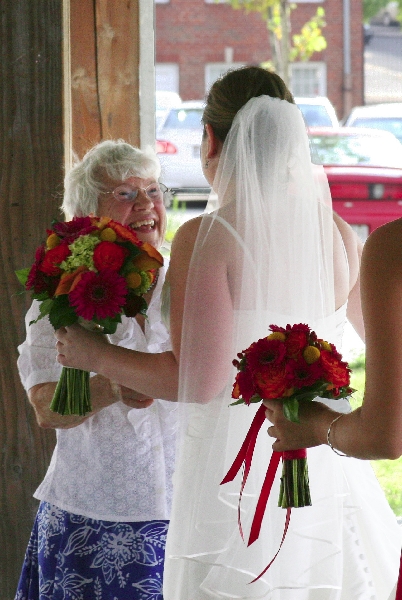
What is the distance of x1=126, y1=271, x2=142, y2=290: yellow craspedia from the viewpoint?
7.61ft

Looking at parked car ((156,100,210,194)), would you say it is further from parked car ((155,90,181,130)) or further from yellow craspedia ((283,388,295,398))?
yellow craspedia ((283,388,295,398))

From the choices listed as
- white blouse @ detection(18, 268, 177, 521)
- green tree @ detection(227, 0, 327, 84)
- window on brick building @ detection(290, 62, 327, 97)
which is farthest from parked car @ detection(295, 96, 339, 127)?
white blouse @ detection(18, 268, 177, 521)

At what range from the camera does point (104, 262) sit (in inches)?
90.0

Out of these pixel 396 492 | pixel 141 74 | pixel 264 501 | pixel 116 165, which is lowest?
pixel 396 492

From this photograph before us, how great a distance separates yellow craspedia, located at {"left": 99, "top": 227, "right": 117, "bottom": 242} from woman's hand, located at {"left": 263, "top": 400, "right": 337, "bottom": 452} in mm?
649

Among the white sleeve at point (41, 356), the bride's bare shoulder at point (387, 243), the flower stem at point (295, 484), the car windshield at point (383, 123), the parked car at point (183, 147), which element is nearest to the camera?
the bride's bare shoulder at point (387, 243)

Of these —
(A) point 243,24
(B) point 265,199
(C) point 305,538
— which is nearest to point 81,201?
(B) point 265,199

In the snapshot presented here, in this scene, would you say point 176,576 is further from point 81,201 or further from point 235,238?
point 81,201

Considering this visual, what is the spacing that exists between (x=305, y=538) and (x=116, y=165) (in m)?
1.29

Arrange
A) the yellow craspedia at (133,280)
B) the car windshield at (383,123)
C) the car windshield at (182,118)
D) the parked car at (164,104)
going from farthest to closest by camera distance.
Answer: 1. the parked car at (164,104)
2. the car windshield at (182,118)
3. the car windshield at (383,123)
4. the yellow craspedia at (133,280)

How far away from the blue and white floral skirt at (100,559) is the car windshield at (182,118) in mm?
10216

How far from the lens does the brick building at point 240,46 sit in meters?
20.1

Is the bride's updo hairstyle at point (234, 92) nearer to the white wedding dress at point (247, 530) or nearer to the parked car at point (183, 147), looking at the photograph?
the white wedding dress at point (247, 530)

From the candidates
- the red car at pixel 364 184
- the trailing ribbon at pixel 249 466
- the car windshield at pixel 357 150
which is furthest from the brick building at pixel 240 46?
the trailing ribbon at pixel 249 466
